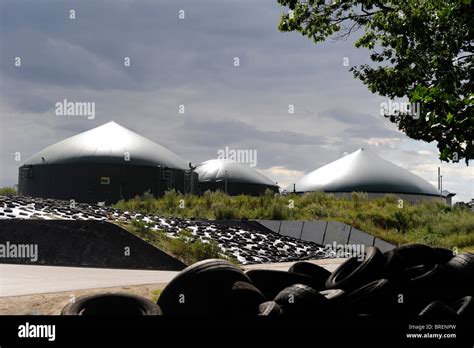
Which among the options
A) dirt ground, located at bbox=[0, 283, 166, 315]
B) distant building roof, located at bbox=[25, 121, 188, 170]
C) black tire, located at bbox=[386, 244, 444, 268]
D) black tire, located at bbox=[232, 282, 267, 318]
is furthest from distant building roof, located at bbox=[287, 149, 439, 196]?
black tire, located at bbox=[232, 282, 267, 318]

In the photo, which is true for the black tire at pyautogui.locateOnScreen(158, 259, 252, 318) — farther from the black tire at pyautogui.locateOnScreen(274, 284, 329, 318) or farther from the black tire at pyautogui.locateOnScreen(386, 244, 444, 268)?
the black tire at pyautogui.locateOnScreen(386, 244, 444, 268)

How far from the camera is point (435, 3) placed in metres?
16.5

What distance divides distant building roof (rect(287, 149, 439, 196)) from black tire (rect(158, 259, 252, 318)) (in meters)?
47.2

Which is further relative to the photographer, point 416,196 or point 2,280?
point 416,196

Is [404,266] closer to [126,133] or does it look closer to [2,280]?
[2,280]

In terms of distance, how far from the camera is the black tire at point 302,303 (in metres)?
6.75

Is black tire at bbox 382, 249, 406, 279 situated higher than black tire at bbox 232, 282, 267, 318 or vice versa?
black tire at bbox 382, 249, 406, 279

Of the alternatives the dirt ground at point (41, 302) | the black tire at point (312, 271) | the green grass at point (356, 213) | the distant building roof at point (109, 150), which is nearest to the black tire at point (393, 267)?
the black tire at point (312, 271)

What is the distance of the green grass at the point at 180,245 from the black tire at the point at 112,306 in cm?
948

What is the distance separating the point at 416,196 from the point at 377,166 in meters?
4.63

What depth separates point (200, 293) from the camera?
22.7 ft

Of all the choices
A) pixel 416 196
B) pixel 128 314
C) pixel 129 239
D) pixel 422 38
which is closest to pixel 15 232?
pixel 129 239

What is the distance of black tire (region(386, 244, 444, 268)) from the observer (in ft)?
30.9

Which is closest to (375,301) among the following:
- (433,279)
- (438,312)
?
(438,312)
